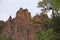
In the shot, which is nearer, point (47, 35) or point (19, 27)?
point (47, 35)

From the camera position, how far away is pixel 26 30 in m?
131

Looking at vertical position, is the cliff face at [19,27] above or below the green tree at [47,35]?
above

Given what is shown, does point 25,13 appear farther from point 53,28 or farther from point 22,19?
point 53,28

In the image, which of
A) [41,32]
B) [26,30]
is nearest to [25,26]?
[26,30]

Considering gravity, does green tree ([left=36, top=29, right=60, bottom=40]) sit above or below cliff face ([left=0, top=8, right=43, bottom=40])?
below

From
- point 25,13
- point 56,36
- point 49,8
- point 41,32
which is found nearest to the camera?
point 56,36

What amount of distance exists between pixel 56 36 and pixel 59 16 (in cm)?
197

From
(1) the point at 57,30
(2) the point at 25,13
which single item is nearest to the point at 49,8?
(1) the point at 57,30

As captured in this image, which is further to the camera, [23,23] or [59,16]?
[23,23]

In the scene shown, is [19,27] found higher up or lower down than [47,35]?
higher up

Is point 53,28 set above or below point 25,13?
below

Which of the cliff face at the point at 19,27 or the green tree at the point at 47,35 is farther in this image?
the cliff face at the point at 19,27

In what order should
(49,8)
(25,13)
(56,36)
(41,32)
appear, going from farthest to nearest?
(25,13)
(41,32)
(49,8)
(56,36)

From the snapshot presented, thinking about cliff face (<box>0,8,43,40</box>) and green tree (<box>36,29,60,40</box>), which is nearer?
green tree (<box>36,29,60,40</box>)
